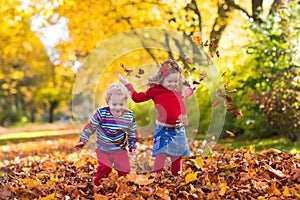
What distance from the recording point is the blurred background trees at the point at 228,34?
7492mm

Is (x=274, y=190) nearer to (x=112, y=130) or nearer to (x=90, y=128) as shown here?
(x=112, y=130)

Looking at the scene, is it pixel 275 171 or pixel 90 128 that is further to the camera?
pixel 90 128

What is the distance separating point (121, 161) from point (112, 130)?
336 millimetres

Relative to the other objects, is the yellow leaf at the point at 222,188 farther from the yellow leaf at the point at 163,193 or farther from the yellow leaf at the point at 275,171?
the yellow leaf at the point at 275,171

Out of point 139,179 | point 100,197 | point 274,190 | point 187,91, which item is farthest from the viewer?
point 187,91

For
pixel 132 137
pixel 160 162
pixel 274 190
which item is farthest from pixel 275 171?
pixel 132 137

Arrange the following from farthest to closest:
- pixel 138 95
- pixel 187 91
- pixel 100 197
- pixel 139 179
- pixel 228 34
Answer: pixel 228 34
pixel 187 91
pixel 138 95
pixel 139 179
pixel 100 197

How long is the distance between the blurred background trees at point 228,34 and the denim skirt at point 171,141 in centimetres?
140

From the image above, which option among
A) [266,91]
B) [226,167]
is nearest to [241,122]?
[266,91]

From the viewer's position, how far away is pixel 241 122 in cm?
912

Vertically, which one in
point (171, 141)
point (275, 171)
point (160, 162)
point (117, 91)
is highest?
point (117, 91)

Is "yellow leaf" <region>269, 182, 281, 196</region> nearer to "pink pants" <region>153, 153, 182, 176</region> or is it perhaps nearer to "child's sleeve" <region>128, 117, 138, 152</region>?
"pink pants" <region>153, 153, 182, 176</region>

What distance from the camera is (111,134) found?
461 centimetres

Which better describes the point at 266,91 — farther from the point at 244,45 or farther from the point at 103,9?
the point at 103,9
